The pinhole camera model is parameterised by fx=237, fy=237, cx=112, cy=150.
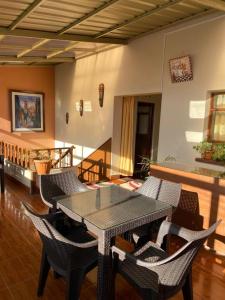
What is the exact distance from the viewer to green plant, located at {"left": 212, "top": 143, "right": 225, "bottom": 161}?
11.2 ft

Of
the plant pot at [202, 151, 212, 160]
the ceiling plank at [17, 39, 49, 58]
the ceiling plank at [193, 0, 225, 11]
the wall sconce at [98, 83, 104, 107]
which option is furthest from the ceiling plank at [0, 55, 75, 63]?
the plant pot at [202, 151, 212, 160]

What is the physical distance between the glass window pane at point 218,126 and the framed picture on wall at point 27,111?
18.3 ft

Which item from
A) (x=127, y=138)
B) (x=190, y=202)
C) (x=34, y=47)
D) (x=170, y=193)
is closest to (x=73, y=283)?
(x=170, y=193)

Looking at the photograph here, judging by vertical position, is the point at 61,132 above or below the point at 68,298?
above

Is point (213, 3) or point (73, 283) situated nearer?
point (73, 283)

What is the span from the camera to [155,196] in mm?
2498

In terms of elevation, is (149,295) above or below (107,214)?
below

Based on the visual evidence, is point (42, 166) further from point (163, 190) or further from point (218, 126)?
point (218, 126)

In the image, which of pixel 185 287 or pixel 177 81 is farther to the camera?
pixel 177 81

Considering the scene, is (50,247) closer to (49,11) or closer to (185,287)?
(185,287)

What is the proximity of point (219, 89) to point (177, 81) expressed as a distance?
0.79 m

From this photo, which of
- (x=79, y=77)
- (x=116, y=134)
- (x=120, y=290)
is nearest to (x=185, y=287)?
(x=120, y=290)

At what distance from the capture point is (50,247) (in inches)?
67.3

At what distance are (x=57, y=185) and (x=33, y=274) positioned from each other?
2.86ft
